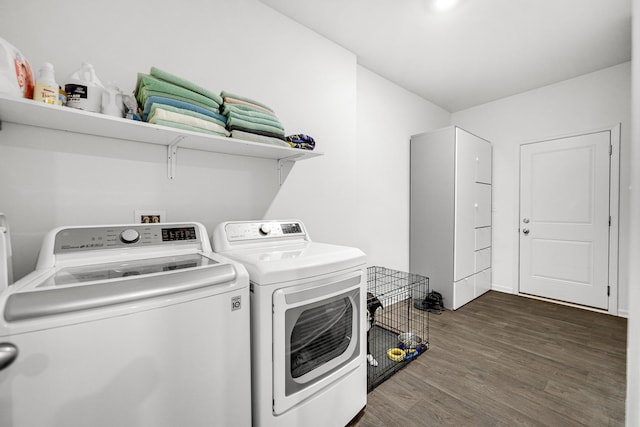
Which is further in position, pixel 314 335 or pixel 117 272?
pixel 314 335

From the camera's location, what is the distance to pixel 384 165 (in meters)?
3.10

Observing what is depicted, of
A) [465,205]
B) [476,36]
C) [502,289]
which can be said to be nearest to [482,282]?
[502,289]

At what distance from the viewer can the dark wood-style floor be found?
4.83 ft

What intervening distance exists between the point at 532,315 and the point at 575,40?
106 inches

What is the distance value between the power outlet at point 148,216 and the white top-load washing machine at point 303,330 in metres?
0.32

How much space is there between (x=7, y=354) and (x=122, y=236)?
0.67m

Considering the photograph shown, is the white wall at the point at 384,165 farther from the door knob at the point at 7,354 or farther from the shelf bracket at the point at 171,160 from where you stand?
the door knob at the point at 7,354

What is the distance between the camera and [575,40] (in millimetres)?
2387

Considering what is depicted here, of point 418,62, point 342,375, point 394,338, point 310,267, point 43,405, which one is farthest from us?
point 418,62

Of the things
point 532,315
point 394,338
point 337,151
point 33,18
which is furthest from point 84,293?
point 532,315

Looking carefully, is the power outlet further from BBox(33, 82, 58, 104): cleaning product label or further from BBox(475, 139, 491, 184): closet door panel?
BBox(475, 139, 491, 184): closet door panel

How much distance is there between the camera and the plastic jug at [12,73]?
2.99 ft

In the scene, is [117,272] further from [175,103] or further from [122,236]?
[175,103]

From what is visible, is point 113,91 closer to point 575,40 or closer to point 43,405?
point 43,405
